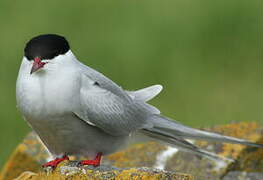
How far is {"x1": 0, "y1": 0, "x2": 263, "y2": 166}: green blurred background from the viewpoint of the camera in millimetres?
10797

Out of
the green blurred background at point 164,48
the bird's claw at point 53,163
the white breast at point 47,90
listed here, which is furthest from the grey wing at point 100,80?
the green blurred background at point 164,48

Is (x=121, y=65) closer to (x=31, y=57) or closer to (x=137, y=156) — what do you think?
(x=137, y=156)

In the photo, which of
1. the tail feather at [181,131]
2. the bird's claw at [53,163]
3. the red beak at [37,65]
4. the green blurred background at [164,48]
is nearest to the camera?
the bird's claw at [53,163]

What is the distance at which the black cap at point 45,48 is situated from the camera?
6215mm

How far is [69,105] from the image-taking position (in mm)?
6199

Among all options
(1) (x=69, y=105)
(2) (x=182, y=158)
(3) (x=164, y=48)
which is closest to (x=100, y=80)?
(1) (x=69, y=105)

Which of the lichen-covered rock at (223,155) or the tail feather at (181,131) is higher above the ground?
the tail feather at (181,131)

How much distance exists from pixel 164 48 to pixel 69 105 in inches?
220

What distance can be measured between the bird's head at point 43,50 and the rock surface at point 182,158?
131 cm

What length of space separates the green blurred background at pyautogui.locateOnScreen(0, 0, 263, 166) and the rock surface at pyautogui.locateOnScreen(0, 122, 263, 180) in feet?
8.59

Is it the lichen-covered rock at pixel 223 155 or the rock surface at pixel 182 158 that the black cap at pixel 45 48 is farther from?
the lichen-covered rock at pixel 223 155

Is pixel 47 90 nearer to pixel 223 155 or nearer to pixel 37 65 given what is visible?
pixel 37 65

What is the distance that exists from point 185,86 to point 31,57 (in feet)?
16.5

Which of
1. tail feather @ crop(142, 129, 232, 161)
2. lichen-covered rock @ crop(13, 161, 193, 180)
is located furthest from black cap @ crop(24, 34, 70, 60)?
tail feather @ crop(142, 129, 232, 161)
